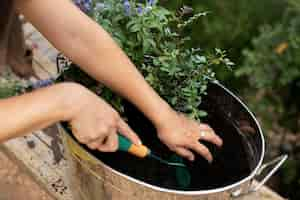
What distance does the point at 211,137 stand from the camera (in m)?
1.31

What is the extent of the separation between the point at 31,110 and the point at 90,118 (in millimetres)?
115

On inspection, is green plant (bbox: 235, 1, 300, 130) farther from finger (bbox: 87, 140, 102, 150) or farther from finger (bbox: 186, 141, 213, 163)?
finger (bbox: 87, 140, 102, 150)

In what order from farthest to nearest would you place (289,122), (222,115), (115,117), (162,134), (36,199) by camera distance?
(289,122) → (36,199) → (222,115) → (162,134) → (115,117)

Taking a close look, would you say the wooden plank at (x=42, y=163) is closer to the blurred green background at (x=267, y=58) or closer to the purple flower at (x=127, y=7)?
the purple flower at (x=127, y=7)

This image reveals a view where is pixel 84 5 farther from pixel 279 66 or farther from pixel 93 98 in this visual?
pixel 279 66

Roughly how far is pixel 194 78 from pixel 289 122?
1.33m

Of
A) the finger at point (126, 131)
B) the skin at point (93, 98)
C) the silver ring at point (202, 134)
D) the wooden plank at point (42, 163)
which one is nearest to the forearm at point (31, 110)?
the skin at point (93, 98)

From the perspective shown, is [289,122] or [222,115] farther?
[289,122]

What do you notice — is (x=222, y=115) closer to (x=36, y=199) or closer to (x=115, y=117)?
(x=115, y=117)

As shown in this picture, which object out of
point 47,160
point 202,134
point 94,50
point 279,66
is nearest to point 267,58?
point 279,66

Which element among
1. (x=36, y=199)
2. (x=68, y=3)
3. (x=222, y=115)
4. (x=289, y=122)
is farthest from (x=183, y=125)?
(x=289, y=122)

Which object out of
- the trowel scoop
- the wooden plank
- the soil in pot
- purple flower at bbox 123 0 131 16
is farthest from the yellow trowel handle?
the wooden plank

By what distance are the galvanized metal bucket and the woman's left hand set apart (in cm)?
8

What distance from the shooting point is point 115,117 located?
3.72 feet
